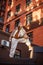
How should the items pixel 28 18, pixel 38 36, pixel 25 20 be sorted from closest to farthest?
pixel 38 36, pixel 28 18, pixel 25 20

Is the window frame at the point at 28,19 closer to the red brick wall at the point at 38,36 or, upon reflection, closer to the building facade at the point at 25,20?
the building facade at the point at 25,20

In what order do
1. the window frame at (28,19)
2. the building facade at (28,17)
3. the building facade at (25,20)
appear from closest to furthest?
the building facade at (25,20) → the building facade at (28,17) → the window frame at (28,19)

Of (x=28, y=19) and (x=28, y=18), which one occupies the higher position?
(x=28, y=18)

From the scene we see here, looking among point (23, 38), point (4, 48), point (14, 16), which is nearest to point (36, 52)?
point (23, 38)

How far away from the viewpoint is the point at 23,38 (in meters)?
14.3

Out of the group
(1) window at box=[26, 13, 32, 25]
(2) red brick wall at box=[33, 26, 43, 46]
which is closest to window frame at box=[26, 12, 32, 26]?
(1) window at box=[26, 13, 32, 25]

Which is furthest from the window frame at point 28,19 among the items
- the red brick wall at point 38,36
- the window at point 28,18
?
the red brick wall at point 38,36

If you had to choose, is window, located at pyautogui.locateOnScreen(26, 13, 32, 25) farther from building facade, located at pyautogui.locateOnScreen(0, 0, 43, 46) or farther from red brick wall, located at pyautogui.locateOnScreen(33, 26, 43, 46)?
red brick wall, located at pyautogui.locateOnScreen(33, 26, 43, 46)

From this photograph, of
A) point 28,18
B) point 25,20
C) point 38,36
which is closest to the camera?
point 38,36

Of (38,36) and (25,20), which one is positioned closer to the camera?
(38,36)

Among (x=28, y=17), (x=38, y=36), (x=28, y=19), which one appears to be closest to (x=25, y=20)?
(x=28, y=19)

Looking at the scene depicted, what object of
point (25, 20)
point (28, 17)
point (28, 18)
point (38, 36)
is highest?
point (28, 17)

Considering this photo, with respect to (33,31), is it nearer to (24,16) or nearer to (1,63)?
(24,16)

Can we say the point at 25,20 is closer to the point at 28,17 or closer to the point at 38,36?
the point at 28,17
